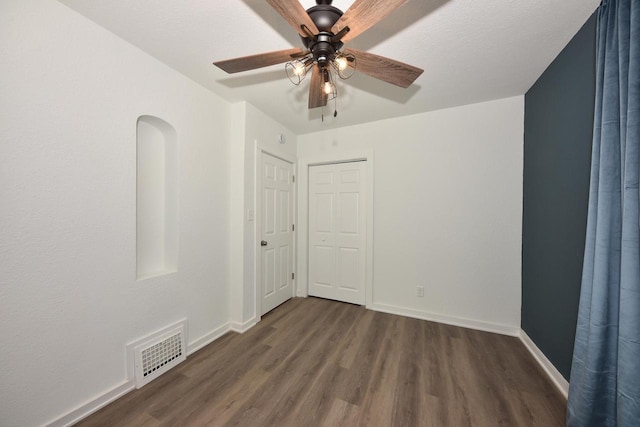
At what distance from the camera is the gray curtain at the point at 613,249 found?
96 cm

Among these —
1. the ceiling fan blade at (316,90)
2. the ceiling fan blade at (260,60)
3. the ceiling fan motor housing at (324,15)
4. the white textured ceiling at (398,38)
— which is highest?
the white textured ceiling at (398,38)

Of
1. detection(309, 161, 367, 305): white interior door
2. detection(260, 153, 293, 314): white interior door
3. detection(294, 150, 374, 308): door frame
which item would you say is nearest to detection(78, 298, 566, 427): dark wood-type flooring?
detection(260, 153, 293, 314): white interior door

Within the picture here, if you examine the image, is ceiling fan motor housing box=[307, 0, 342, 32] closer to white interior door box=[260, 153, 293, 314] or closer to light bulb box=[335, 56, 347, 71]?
light bulb box=[335, 56, 347, 71]

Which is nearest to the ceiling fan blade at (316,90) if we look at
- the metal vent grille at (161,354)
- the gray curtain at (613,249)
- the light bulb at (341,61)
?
the light bulb at (341,61)

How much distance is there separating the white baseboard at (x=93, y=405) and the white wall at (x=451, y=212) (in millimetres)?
2499

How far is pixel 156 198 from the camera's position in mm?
2023

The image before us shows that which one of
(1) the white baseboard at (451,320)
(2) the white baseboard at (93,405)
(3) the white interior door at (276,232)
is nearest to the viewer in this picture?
(2) the white baseboard at (93,405)

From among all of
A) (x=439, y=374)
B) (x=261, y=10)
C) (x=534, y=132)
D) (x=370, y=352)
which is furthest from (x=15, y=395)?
(x=534, y=132)

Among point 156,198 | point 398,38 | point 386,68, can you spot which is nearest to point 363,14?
point 386,68

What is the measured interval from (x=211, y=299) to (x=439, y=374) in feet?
7.06

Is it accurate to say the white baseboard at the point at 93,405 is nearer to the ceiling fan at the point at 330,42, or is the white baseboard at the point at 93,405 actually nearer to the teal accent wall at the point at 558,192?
the ceiling fan at the point at 330,42

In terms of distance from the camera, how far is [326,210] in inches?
131

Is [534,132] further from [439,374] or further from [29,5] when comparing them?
[29,5]

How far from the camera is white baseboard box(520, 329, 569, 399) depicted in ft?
5.19
